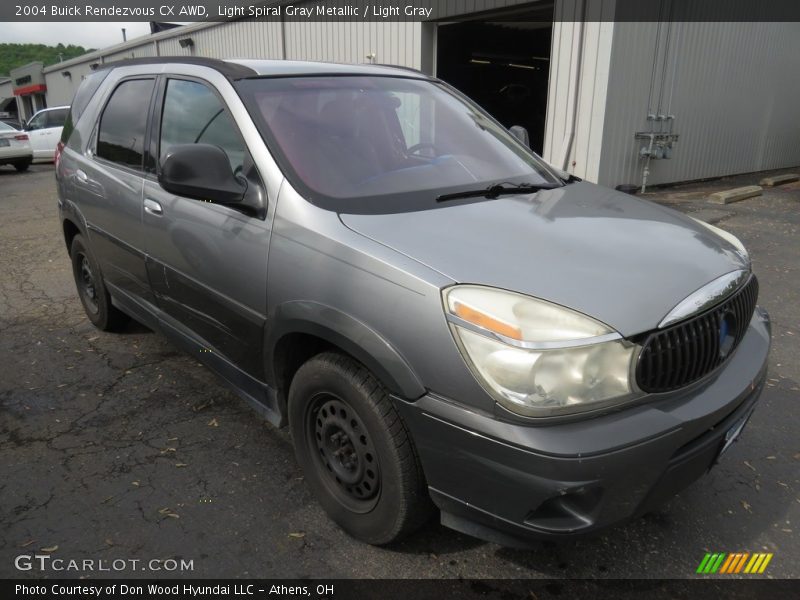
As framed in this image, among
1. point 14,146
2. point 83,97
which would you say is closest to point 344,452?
point 83,97

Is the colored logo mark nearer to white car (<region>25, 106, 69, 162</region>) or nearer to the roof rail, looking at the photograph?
the roof rail

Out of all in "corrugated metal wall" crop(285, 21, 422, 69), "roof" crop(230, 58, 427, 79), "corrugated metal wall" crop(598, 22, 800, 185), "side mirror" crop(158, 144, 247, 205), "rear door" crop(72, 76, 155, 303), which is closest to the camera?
"side mirror" crop(158, 144, 247, 205)

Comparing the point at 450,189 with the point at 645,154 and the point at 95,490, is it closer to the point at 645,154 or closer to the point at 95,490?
the point at 95,490

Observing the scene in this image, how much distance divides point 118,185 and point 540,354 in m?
2.90

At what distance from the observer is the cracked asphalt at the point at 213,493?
2.38 m

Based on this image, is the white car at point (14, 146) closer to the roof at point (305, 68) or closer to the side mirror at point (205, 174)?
the roof at point (305, 68)

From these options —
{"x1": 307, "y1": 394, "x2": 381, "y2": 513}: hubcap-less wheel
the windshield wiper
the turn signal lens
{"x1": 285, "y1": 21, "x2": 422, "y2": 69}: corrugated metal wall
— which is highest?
{"x1": 285, "y1": 21, "x2": 422, "y2": 69}: corrugated metal wall

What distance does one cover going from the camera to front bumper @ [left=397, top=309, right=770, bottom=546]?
5.82 feet

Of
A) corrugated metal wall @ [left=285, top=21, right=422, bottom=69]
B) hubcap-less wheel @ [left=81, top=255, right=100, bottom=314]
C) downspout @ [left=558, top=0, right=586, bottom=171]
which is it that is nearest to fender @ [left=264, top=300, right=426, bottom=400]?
hubcap-less wheel @ [left=81, top=255, right=100, bottom=314]

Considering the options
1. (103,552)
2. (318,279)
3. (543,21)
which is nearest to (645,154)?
(543,21)

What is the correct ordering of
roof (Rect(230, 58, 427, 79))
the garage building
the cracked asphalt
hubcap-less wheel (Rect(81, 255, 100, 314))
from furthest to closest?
1. the garage building
2. hubcap-less wheel (Rect(81, 255, 100, 314))
3. roof (Rect(230, 58, 427, 79))
4. the cracked asphalt

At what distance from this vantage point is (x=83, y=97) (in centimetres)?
441

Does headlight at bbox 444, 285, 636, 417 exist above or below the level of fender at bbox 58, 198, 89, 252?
above

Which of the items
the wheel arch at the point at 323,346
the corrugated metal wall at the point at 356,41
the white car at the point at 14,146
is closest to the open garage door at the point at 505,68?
the corrugated metal wall at the point at 356,41
